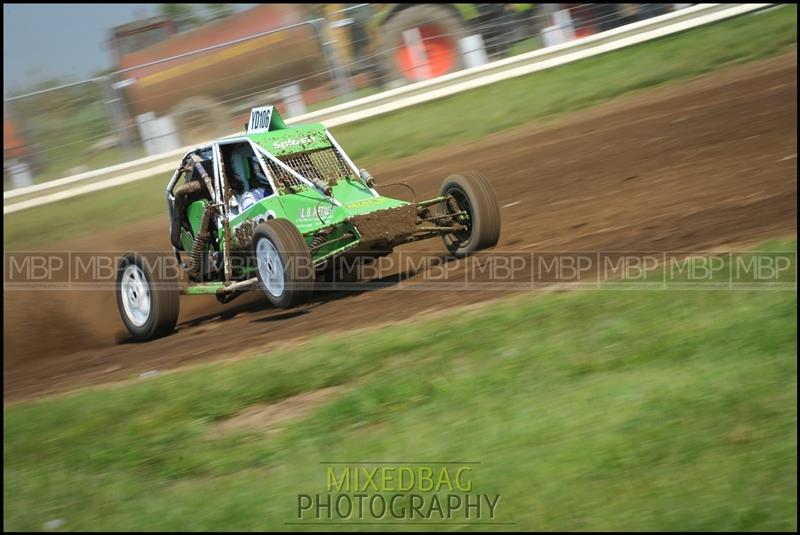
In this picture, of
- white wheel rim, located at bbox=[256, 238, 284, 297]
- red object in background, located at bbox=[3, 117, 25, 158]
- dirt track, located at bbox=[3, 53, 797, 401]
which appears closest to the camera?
dirt track, located at bbox=[3, 53, 797, 401]

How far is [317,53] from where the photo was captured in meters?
17.3

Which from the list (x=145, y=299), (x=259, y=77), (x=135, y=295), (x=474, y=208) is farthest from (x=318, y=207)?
(x=259, y=77)

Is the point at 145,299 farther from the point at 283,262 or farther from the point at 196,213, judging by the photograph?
the point at 283,262

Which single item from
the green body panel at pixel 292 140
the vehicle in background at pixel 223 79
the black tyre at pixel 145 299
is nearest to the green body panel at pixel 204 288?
the black tyre at pixel 145 299

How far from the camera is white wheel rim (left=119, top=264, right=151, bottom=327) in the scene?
8953 mm

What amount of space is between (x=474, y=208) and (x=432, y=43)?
32.2ft

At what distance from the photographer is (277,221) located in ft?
25.4

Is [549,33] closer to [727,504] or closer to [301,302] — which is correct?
[301,302]

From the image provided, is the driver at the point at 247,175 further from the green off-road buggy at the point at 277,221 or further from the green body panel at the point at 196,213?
the green body panel at the point at 196,213

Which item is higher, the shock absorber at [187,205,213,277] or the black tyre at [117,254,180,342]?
the shock absorber at [187,205,213,277]

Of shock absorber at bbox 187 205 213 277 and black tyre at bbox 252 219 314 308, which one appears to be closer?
black tyre at bbox 252 219 314 308

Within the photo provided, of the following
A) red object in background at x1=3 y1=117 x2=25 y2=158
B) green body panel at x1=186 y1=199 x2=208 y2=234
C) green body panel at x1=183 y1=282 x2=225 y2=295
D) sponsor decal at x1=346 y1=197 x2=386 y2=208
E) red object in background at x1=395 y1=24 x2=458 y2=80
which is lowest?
green body panel at x1=183 y1=282 x2=225 y2=295

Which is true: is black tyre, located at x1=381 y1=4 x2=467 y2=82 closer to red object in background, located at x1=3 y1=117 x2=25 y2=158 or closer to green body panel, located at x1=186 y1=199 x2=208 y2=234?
red object in background, located at x1=3 y1=117 x2=25 y2=158

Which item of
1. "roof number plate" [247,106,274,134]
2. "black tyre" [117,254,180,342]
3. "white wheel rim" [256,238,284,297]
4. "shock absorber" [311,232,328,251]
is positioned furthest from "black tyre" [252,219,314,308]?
"roof number plate" [247,106,274,134]
